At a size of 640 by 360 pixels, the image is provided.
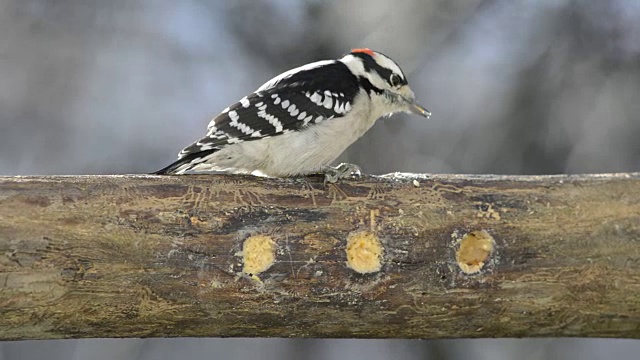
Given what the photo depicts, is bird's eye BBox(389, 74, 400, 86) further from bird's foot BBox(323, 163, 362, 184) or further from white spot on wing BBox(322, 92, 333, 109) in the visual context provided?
bird's foot BBox(323, 163, 362, 184)

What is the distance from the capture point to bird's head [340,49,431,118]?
2.81m

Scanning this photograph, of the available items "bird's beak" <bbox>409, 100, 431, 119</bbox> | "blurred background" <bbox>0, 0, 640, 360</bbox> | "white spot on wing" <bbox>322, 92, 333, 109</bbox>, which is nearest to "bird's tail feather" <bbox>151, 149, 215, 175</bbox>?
"white spot on wing" <bbox>322, 92, 333, 109</bbox>

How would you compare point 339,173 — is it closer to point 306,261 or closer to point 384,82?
point 306,261

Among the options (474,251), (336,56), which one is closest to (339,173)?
(474,251)

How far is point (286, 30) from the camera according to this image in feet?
16.4

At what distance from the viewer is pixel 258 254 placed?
202cm

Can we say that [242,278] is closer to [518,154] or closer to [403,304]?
[403,304]

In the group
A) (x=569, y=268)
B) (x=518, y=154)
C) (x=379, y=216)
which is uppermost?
(x=518, y=154)

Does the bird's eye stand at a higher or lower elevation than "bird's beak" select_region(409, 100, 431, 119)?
higher

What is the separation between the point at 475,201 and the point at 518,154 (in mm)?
2710

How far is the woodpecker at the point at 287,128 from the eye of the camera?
251cm

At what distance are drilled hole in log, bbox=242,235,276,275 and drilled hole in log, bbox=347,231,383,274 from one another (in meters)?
0.20

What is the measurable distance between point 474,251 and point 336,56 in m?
3.03

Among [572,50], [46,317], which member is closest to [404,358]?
[572,50]
